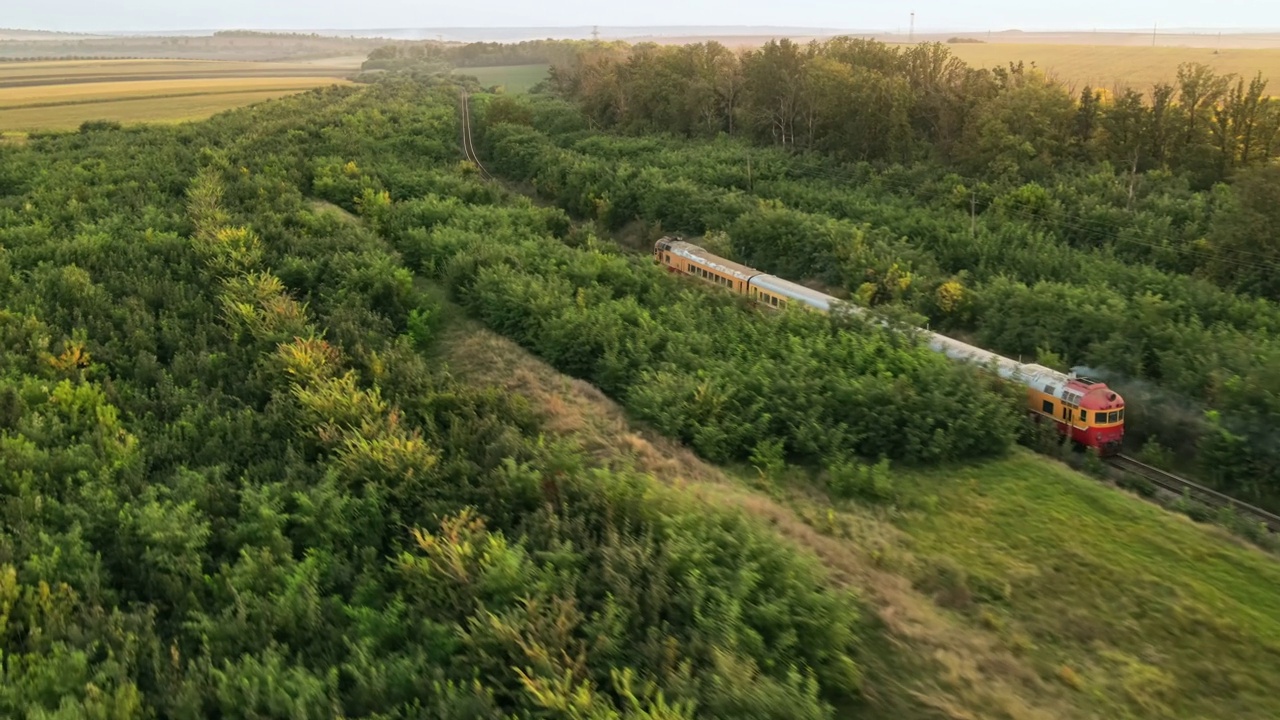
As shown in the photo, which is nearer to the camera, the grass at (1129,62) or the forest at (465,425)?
the forest at (465,425)

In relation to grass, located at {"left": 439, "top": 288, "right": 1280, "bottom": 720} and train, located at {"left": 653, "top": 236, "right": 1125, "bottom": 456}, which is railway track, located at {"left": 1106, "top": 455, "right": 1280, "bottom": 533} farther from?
grass, located at {"left": 439, "top": 288, "right": 1280, "bottom": 720}

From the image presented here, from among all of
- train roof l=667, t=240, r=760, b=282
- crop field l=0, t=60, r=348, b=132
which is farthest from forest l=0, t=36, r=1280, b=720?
crop field l=0, t=60, r=348, b=132

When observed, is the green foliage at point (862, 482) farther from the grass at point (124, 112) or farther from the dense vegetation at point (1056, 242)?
the grass at point (124, 112)

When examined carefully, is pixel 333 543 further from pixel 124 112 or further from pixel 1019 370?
pixel 124 112

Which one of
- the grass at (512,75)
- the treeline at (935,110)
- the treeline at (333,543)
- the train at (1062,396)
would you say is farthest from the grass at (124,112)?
the train at (1062,396)

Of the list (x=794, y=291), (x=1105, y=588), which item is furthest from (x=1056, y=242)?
(x=1105, y=588)

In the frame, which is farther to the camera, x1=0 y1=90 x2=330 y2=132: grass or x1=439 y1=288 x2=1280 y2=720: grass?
x1=0 y1=90 x2=330 y2=132: grass

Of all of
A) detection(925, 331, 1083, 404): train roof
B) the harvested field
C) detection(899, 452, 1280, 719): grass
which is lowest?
detection(899, 452, 1280, 719): grass
